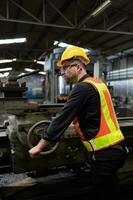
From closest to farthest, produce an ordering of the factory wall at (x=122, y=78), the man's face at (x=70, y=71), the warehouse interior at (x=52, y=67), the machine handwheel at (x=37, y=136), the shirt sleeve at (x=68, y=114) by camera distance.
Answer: the shirt sleeve at (x=68, y=114), the man's face at (x=70, y=71), the machine handwheel at (x=37, y=136), the warehouse interior at (x=52, y=67), the factory wall at (x=122, y=78)

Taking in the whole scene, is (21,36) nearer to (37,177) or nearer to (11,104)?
(11,104)

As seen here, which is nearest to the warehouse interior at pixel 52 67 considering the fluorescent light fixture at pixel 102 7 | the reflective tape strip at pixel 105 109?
the fluorescent light fixture at pixel 102 7

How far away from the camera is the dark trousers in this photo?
1.71 metres

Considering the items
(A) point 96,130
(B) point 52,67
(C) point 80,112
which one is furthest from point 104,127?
(B) point 52,67

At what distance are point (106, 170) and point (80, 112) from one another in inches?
14.8

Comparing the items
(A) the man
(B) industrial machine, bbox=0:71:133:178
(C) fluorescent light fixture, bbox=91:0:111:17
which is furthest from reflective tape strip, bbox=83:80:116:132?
(C) fluorescent light fixture, bbox=91:0:111:17

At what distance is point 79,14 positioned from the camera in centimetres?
652

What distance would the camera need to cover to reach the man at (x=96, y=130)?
5.55 ft

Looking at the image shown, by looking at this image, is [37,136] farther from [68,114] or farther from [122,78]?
[122,78]

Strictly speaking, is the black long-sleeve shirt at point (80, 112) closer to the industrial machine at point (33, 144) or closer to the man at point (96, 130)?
the man at point (96, 130)

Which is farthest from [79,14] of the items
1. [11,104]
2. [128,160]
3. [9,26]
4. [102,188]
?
[102,188]

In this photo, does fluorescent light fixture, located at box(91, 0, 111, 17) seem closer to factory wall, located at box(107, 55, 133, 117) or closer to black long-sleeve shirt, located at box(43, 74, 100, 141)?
black long-sleeve shirt, located at box(43, 74, 100, 141)

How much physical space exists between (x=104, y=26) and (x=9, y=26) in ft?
7.89

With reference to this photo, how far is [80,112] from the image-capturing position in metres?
1.74
